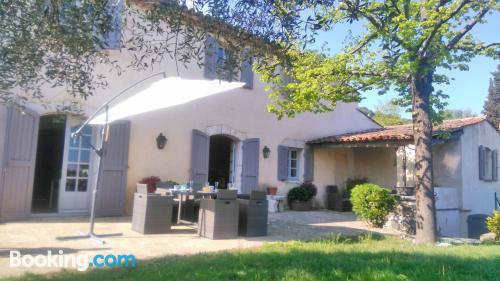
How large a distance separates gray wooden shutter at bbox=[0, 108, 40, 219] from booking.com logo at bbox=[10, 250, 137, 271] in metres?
3.10

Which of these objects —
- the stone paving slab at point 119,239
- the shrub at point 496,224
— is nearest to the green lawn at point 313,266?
the stone paving slab at point 119,239

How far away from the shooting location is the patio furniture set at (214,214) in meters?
6.47

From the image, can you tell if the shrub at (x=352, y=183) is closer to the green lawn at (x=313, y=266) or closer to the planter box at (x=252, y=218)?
the planter box at (x=252, y=218)

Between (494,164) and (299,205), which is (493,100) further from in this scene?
(299,205)

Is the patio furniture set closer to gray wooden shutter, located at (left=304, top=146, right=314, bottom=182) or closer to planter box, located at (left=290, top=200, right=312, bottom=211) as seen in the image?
planter box, located at (left=290, top=200, right=312, bottom=211)

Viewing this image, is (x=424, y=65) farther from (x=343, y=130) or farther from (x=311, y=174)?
(x=343, y=130)

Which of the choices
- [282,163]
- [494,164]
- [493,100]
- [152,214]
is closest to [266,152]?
[282,163]

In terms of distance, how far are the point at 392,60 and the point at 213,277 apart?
4.72 meters

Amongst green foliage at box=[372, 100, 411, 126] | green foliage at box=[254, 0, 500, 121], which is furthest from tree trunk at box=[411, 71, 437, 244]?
green foliage at box=[372, 100, 411, 126]

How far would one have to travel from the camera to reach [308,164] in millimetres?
13109

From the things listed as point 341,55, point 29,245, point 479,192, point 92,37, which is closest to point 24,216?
point 29,245

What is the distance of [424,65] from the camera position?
6.59 m

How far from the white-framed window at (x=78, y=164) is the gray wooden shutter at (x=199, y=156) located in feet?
8.42

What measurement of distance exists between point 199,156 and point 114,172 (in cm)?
233
